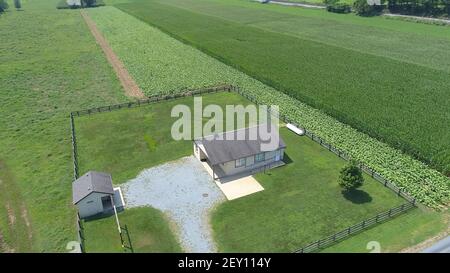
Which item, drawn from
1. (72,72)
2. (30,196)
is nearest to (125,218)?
(30,196)

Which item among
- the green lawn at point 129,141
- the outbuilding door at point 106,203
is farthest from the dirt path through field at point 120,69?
the outbuilding door at point 106,203

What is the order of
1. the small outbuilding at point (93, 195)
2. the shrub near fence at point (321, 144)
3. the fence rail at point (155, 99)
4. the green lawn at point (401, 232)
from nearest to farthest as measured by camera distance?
the green lawn at point (401, 232), the shrub near fence at point (321, 144), the small outbuilding at point (93, 195), the fence rail at point (155, 99)

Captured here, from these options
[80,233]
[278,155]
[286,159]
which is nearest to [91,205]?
[80,233]

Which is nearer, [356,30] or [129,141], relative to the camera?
[129,141]

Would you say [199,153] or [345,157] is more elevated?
[199,153]

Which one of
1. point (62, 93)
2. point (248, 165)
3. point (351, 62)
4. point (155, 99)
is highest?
point (351, 62)

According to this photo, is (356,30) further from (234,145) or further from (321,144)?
(234,145)

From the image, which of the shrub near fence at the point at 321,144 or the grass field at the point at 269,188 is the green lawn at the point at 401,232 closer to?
the grass field at the point at 269,188
